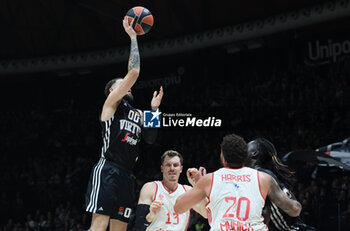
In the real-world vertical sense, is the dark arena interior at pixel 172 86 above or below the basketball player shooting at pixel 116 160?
above

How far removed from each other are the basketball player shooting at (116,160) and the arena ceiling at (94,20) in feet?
41.1

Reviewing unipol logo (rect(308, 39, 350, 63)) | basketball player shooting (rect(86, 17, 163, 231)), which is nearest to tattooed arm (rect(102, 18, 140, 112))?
basketball player shooting (rect(86, 17, 163, 231))

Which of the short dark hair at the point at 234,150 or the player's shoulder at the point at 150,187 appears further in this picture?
the player's shoulder at the point at 150,187

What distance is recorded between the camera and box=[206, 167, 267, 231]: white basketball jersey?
3822 millimetres

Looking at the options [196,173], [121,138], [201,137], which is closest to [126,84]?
[121,138]

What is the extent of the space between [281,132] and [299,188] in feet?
11.7

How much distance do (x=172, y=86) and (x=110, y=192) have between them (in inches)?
626

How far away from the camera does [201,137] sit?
1745cm

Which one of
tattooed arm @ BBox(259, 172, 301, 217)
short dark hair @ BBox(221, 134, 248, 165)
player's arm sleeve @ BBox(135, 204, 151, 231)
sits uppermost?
short dark hair @ BBox(221, 134, 248, 165)

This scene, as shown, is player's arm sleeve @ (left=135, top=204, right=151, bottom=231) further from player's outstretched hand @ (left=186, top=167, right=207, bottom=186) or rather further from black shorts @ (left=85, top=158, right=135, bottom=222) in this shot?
player's outstretched hand @ (left=186, top=167, right=207, bottom=186)

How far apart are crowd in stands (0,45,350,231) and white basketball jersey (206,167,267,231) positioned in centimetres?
679

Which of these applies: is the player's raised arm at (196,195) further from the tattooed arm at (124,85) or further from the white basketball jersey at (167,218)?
the white basketball jersey at (167,218)

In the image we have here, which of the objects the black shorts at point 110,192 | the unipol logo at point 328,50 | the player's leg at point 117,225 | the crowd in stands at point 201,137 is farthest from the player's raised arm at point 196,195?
the unipol logo at point 328,50

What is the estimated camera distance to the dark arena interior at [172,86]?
15.2 metres
